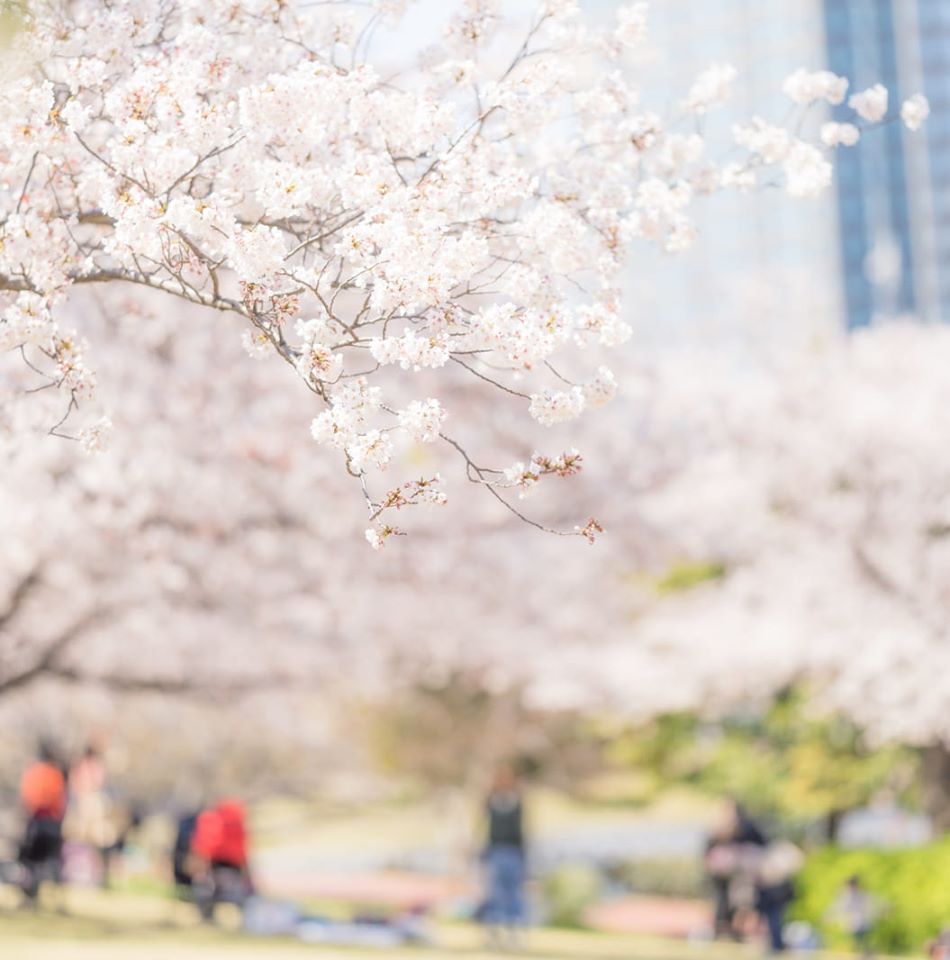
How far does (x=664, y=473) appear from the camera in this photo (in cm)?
1964

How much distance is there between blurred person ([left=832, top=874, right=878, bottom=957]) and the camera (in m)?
15.5

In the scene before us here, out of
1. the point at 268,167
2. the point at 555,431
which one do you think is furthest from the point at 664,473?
the point at 268,167

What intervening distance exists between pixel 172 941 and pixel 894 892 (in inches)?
294

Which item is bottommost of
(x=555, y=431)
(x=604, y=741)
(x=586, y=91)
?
(x=604, y=741)

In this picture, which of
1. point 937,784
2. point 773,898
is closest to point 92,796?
point 773,898

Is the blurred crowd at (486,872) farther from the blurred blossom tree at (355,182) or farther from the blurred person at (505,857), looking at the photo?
the blurred blossom tree at (355,182)

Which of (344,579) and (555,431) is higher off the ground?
(555,431)

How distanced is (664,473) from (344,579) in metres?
5.58

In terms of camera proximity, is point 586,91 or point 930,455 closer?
point 586,91

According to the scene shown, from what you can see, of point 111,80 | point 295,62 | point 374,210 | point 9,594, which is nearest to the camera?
point 374,210

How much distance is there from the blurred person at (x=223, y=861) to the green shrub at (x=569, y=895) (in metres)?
7.01

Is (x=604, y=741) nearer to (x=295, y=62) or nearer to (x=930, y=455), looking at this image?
(x=930, y=455)

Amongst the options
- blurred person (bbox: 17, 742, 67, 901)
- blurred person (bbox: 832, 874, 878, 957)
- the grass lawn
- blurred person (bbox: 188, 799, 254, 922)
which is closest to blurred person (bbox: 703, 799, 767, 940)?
the grass lawn

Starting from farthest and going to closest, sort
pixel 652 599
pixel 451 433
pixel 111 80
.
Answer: pixel 652 599 → pixel 451 433 → pixel 111 80
